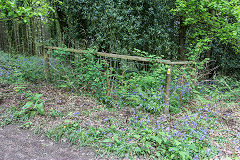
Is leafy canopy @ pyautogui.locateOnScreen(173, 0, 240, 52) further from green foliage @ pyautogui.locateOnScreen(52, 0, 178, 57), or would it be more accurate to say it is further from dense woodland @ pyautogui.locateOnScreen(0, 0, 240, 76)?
green foliage @ pyautogui.locateOnScreen(52, 0, 178, 57)

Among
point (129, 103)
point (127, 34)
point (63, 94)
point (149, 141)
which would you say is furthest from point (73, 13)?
point (149, 141)

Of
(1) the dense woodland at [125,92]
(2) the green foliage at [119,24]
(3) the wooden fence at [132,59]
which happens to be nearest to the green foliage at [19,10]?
(1) the dense woodland at [125,92]

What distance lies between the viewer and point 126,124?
3.73 m

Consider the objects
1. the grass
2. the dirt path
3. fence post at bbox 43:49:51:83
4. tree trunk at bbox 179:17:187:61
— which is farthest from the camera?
tree trunk at bbox 179:17:187:61

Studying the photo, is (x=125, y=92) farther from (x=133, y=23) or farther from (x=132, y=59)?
(x=133, y=23)

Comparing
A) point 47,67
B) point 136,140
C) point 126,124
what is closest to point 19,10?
point 47,67

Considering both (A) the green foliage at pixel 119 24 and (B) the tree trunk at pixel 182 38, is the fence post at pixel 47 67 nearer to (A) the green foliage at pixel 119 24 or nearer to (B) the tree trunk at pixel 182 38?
(A) the green foliage at pixel 119 24

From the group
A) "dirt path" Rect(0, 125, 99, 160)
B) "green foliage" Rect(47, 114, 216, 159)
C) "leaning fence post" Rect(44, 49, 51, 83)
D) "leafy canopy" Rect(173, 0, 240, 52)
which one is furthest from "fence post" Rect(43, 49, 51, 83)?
"leafy canopy" Rect(173, 0, 240, 52)

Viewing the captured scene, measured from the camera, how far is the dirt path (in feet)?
9.43

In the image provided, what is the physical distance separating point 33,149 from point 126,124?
6.12 feet

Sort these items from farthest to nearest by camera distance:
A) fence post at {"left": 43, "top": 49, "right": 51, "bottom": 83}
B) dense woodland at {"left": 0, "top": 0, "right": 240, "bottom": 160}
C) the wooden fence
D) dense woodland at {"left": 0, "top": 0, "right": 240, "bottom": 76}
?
fence post at {"left": 43, "top": 49, "right": 51, "bottom": 83}, dense woodland at {"left": 0, "top": 0, "right": 240, "bottom": 76}, the wooden fence, dense woodland at {"left": 0, "top": 0, "right": 240, "bottom": 160}

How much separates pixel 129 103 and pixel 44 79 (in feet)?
11.8

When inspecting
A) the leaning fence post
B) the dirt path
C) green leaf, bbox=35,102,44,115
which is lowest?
the dirt path

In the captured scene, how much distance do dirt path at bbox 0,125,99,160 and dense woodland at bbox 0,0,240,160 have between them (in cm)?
18
